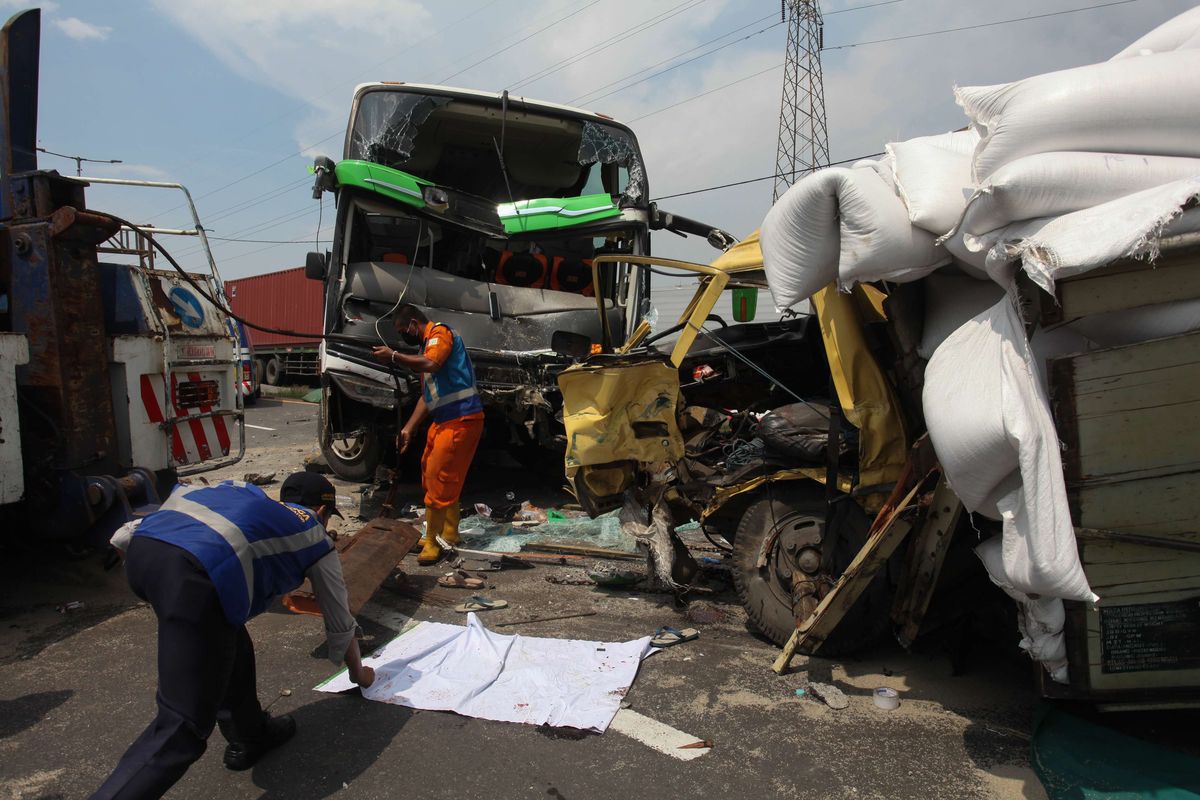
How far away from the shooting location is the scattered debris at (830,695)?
9.72ft

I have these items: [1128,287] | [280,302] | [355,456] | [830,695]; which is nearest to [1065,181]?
[1128,287]

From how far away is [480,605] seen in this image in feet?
13.6

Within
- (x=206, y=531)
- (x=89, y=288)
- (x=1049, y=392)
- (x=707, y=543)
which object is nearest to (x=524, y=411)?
(x=707, y=543)

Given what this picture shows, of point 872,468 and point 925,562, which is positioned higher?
point 872,468

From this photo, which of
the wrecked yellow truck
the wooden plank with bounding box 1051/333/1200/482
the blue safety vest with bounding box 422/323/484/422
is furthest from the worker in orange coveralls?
the wooden plank with bounding box 1051/333/1200/482

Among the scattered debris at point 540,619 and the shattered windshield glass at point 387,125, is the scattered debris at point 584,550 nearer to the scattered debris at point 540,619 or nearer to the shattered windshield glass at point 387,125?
the scattered debris at point 540,619

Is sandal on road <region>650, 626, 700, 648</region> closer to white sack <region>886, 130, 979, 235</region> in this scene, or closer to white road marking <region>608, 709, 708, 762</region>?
A: white road marking <region>608, 709, 708, 762</region>

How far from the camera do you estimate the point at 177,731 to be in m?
2.11

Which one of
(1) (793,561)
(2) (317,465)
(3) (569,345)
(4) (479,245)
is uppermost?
(4) (479,245)

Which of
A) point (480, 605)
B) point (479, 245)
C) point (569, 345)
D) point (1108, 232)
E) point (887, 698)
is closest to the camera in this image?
point (1108, 232)

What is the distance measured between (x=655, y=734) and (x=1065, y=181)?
2.32 m

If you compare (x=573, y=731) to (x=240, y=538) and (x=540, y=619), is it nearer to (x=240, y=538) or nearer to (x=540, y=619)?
(x=540, y=619)

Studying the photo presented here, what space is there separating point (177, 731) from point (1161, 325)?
303 cm

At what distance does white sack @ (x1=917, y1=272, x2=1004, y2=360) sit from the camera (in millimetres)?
2883
